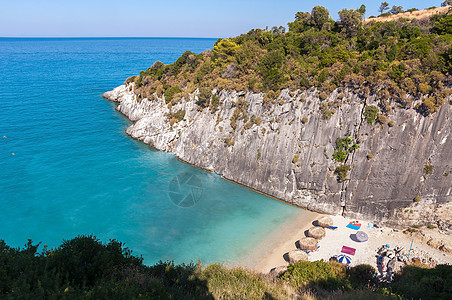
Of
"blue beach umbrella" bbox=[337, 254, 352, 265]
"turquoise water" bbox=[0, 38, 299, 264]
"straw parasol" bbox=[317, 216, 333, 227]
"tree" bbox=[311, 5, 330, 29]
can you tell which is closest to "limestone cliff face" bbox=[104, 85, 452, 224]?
"straw parasol" bbox=[317, 216, 333, 227]

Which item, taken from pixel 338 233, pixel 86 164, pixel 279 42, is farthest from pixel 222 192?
pixel 279 42

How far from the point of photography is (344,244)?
26266 millimetres

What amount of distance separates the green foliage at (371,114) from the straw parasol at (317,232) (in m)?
13.6

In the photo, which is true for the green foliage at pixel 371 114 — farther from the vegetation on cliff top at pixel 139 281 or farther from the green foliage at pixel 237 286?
the green foliage at pixel 237 286

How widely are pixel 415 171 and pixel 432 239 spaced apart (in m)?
6.80

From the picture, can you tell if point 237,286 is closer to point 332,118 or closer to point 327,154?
point 327,154

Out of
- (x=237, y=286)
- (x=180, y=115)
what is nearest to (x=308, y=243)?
(x=237, y=286)

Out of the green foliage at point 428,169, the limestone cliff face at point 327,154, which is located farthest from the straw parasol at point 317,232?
the green foliage at point 428,169

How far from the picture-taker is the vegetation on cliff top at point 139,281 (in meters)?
11.3

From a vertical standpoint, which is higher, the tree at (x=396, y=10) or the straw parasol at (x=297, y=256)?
the tree at (x=396, y=10)

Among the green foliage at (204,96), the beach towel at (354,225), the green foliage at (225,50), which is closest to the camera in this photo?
the beach towel at (354,225)

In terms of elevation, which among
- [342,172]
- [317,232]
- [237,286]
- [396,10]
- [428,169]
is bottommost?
[317,232]

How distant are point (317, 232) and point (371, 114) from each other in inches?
582

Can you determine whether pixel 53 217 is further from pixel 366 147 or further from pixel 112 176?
pixel 366 147
